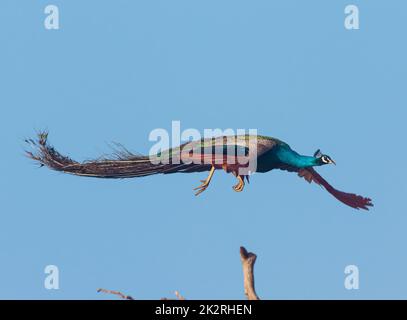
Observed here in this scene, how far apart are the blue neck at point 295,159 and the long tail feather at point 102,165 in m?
2.04

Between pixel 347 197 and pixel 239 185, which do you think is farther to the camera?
pixel 347 197

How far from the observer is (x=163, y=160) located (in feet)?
84.2

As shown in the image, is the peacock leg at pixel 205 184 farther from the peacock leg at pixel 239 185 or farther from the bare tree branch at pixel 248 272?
the bare tree branch at pixel 248 272

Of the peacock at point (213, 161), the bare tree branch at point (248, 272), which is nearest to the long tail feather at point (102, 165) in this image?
the peacock at point (213, 161)

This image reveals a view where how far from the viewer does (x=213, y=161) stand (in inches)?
982

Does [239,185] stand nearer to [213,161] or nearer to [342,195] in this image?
[213,161]

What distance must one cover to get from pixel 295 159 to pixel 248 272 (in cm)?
689

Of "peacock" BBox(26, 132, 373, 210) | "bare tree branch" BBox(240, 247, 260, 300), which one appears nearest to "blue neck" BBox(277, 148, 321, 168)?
"peacock" BBox(26, 132, 373, 210)

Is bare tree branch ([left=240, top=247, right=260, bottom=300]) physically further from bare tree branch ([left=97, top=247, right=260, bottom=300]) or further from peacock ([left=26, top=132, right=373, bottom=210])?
peacock ([left=26, top=132, right=373, bottom=210])

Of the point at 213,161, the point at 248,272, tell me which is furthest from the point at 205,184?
the point at 248,272

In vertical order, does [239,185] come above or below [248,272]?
above

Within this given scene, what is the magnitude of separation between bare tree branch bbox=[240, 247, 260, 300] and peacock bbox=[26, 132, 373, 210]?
5796 mm

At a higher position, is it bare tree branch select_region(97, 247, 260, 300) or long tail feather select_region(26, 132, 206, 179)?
long tail feather select_region(26, 132, 206, 179)

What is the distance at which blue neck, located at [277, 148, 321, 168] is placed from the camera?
25359mm
